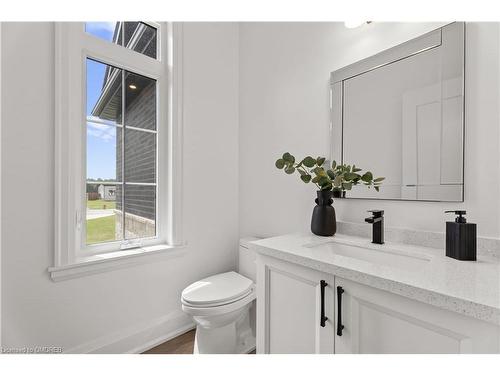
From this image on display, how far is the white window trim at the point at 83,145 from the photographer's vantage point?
1.22 meters

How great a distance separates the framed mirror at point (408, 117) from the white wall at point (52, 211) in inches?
37.1

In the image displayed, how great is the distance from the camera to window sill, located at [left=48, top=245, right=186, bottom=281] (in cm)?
123

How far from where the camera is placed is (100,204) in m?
1.47

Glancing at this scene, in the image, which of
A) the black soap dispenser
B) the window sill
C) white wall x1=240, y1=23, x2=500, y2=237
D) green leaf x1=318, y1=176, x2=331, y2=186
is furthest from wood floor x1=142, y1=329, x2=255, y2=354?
the black soap dispenser

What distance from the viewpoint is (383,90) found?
46.8 inches

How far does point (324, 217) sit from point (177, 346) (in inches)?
49.6

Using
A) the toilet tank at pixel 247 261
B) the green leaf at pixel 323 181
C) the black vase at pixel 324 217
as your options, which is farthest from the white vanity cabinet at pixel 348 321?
the toilet tank at pixel 247 261

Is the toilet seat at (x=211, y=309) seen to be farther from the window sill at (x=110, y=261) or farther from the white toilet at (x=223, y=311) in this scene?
the window sill at (x=110, y=261)

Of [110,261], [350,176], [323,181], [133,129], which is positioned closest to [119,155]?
[133,129]

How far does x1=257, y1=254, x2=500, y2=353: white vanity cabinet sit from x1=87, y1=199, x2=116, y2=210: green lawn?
1037 mm

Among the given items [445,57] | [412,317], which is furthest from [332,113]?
[412,317]

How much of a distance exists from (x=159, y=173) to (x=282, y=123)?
930 millimetres

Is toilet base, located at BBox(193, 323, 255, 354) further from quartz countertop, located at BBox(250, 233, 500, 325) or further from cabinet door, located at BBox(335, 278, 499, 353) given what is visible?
cabinet door, located at BBox(335, 278, 499, 353)
